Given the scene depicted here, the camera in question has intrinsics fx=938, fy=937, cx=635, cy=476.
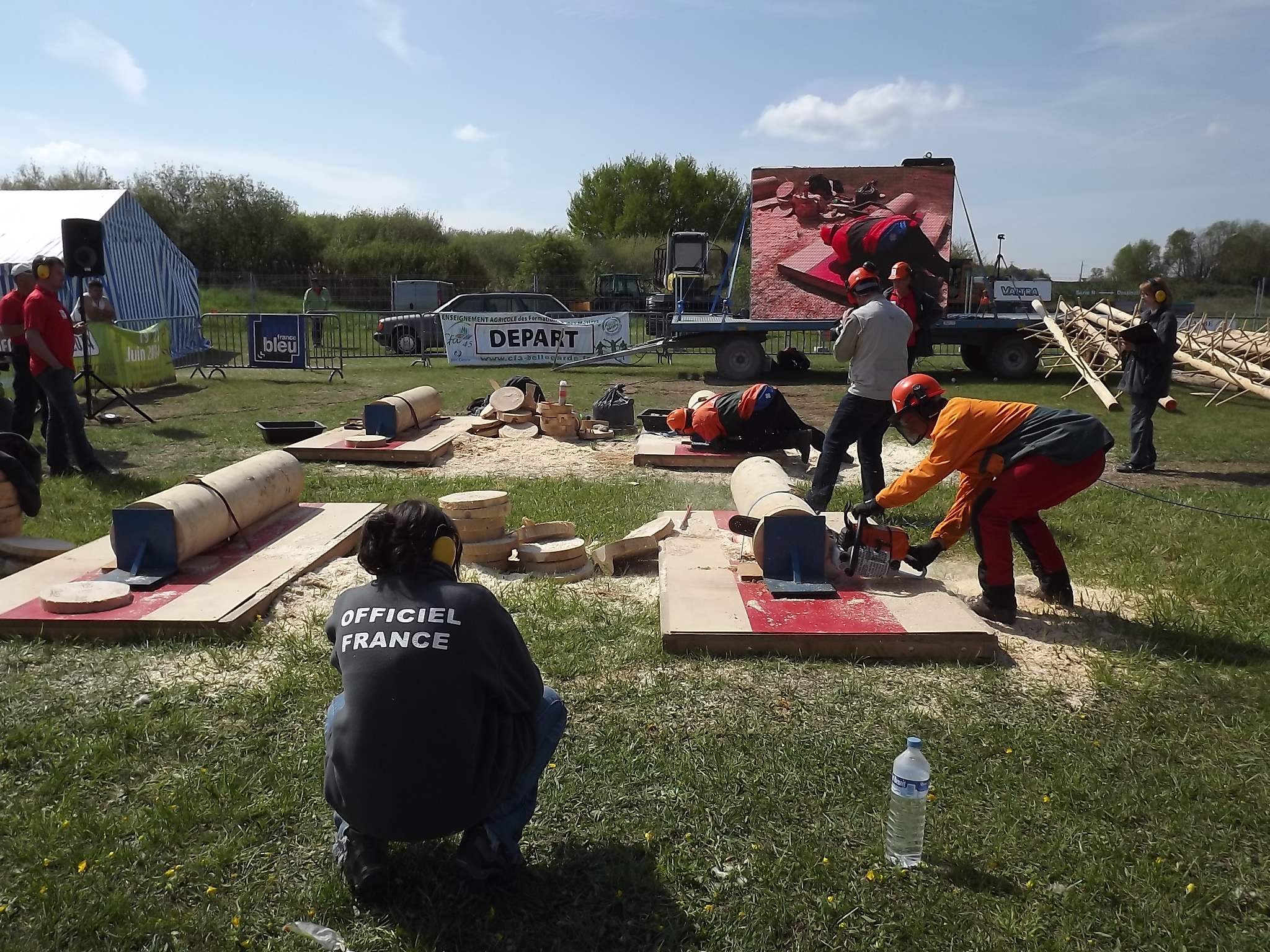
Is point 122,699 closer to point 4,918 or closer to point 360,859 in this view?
point 4,918

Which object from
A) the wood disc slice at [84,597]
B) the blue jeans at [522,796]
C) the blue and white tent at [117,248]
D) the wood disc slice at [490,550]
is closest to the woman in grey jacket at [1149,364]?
the wood disc slice at [490,550]

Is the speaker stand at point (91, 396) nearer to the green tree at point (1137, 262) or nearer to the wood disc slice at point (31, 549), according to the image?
the wood disc slice at point (31, 549)

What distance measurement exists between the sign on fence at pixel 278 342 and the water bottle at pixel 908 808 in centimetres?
1819

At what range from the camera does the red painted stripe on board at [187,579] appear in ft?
16.0

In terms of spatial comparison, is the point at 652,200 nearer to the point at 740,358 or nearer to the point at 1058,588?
the point at 740,358

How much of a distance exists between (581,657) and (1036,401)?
13118 millimetres

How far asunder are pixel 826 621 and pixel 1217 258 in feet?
164

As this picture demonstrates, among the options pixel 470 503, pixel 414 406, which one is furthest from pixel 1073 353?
pixel 470 503

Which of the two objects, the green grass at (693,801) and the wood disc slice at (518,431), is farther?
the wood disc slice at (518,431)

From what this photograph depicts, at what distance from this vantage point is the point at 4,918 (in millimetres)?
2762

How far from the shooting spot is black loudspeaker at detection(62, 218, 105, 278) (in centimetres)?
1163

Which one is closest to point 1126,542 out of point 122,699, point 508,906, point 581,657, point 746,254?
point 581,657

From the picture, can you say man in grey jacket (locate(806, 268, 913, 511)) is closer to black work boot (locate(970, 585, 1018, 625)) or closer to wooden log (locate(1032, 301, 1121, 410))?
black work boot (locate(970, 585, 1018, 625))

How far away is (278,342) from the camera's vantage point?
62.7 ft
